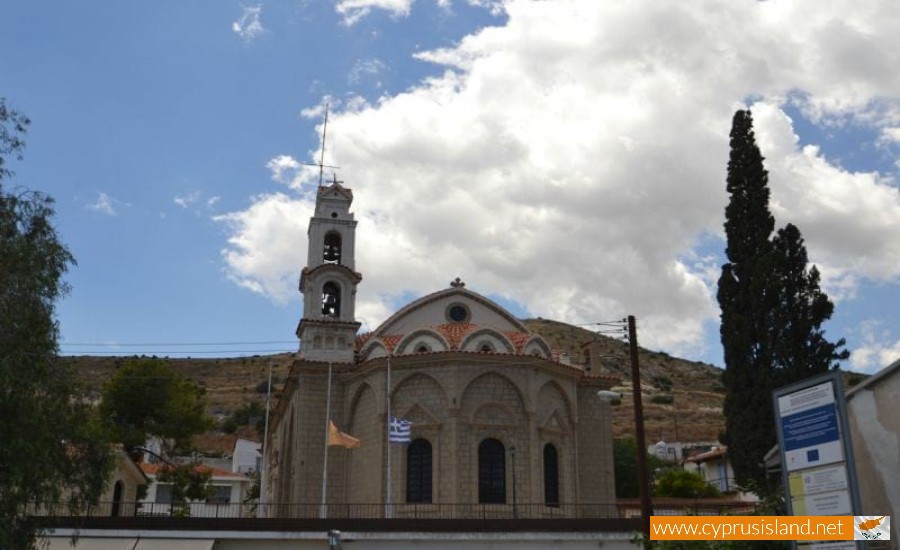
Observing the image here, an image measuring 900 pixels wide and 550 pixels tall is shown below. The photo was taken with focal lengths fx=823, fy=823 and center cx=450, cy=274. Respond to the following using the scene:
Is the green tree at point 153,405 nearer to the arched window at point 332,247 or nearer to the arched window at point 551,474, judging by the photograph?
the arched window at point 332,247

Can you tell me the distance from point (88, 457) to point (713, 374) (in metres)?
127

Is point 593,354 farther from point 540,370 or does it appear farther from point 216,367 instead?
point 216,367

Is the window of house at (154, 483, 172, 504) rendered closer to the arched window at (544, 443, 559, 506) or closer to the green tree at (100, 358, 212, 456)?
the green tree at (100, 358, 212, 456)

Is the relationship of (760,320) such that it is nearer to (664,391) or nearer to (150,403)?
(150,403)

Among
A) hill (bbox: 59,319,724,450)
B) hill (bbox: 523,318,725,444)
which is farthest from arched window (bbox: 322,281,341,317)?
hill (bbox: 59,319,724,450)

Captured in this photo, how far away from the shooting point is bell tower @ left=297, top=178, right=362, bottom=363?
3478 centimetres

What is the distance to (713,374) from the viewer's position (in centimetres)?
13300

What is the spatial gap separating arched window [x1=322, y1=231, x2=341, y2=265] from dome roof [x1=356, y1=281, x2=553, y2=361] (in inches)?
150

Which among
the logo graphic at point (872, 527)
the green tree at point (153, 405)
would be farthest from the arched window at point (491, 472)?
the green tree at point (153, 405)

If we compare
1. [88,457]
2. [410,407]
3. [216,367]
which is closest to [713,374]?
[216,367]

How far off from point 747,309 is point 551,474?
31.5 ft

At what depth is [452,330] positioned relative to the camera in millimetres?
33219

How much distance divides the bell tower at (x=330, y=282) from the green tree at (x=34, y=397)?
16.6 meters

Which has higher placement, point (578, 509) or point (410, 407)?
point (410, 407)
